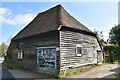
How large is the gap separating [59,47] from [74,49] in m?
2.42

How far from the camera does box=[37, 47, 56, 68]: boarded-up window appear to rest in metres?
17.0

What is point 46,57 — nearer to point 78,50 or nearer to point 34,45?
point 34,45

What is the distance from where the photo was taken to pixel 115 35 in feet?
135

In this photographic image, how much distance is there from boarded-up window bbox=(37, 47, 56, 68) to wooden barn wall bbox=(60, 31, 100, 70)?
3.35 ft

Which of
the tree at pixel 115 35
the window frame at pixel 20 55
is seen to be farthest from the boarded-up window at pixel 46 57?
the tree at pixel 115 35

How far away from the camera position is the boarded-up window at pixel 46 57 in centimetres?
1701

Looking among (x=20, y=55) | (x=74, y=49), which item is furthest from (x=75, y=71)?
(x=20, y=55)

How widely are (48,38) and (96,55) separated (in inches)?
323

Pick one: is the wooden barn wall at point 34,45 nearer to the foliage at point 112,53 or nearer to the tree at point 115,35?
the foliage at point 112,53

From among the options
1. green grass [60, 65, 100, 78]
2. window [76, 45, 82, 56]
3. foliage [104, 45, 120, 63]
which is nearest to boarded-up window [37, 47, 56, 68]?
green grass [60, 65, 100, 78]

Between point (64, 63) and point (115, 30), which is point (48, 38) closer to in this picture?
point (64, 63)

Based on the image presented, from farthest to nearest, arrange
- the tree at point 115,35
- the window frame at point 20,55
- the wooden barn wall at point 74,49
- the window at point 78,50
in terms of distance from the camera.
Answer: the tree at point 115,35, the window frame at point 20,55, the window at point 78,50, the wooden barn wall at point 74,49

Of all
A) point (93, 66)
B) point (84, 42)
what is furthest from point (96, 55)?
point (84, 42)

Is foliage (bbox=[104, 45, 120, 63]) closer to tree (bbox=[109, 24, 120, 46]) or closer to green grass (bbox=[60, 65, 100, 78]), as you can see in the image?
green grass (bbox=[60, 65, 100, 78])
